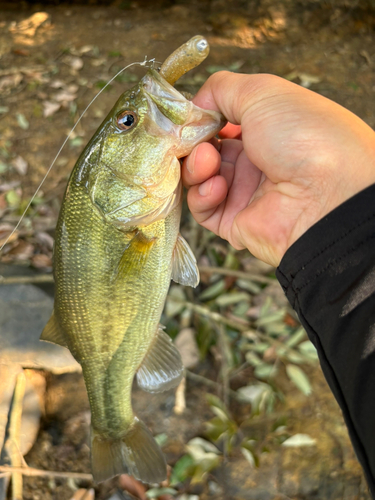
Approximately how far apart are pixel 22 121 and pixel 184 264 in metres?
3.12

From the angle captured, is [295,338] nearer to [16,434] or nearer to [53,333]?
[53,333]

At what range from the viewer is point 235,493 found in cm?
249

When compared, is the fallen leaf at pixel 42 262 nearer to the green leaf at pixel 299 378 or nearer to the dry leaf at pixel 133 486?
the dry leaf at pixel 133 486

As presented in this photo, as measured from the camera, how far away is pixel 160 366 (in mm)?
1968

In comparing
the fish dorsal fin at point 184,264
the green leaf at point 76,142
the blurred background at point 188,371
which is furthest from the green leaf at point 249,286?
the green leaf at point 76,142

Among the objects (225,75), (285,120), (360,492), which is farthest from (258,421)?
(225,75)

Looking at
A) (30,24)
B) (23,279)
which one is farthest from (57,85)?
(23,279)

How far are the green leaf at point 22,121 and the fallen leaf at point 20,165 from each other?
405 millimetres

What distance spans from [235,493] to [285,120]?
2445 mm

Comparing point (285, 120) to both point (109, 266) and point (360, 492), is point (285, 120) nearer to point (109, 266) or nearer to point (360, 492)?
point (109, 266)

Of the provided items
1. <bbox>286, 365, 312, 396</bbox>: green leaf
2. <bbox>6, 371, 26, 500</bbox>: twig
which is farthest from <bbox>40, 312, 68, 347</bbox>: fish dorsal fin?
<bbox>286, 365, 312, 396</bbox>: green leaf

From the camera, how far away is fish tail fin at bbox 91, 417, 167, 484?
1.92 m

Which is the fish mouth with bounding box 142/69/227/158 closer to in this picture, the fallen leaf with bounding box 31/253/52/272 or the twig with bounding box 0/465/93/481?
the fallen leaf with bounding box 31/253/52/272

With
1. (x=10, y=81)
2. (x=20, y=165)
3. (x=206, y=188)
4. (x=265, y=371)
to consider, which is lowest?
(x=265, y=371)
